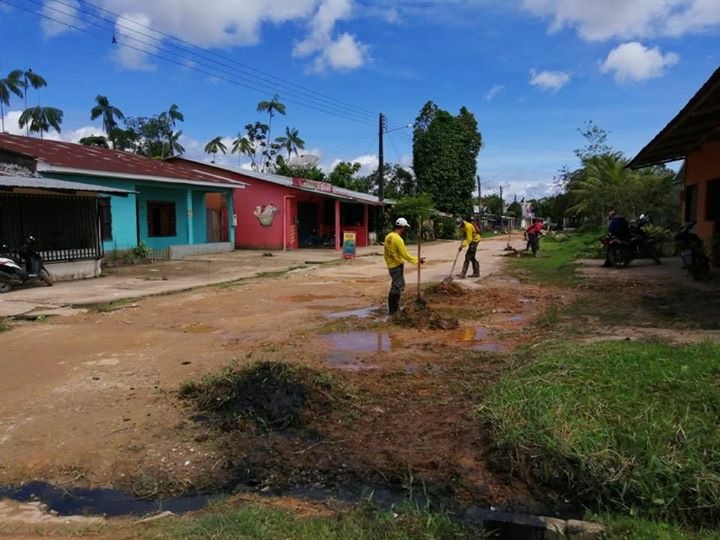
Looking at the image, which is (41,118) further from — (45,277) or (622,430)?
(622,430)

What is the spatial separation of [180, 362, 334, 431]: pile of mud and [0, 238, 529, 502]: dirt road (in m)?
0.24

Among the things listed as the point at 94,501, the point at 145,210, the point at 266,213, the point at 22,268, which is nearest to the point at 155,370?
the point at 94,501

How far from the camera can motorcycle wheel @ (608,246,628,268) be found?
1645 cm

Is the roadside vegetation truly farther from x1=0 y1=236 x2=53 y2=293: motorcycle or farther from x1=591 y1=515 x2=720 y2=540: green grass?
x1=0 y1=236 x2=53 y2=293: motorcycle

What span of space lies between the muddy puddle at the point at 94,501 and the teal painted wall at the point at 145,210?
53.0 feet

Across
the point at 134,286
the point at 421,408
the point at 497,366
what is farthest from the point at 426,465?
the point at 134,286

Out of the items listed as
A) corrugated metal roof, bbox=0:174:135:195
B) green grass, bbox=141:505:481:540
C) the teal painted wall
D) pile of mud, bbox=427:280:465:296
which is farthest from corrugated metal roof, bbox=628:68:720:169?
the teal painted wall

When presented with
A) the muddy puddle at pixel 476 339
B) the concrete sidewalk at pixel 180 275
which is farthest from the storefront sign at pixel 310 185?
the muddy puddle at pixel 476 339

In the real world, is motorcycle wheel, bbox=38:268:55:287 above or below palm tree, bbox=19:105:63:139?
below

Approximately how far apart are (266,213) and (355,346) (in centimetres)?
2170

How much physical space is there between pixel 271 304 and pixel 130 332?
3183 mm

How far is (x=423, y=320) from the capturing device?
8.88 metres

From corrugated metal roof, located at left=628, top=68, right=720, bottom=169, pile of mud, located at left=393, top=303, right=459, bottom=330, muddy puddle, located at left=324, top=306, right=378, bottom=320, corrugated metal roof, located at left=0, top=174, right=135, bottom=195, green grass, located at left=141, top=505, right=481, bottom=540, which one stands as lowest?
green grass, located at left=141, top=505, right=481, bottom=540

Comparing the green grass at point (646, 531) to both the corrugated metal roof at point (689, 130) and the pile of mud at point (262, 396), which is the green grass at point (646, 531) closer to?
the pile of mud at point (262, 396)
